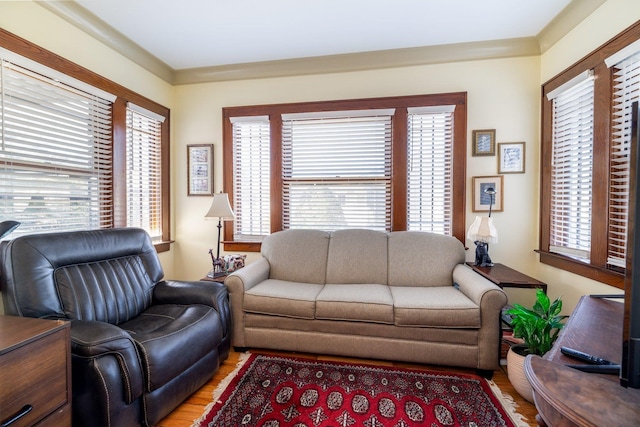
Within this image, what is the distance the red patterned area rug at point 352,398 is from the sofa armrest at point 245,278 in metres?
0.58

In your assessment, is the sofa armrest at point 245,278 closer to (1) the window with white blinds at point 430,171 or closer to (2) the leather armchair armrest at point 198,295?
(2) the leather armchair armrest at point 198,295

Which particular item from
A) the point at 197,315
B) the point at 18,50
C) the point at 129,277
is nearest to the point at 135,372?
the point at 197,315

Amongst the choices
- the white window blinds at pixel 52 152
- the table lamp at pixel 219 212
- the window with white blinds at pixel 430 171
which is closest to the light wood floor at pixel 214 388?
the table lamp at pixel 219 212

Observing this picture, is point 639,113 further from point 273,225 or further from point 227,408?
point 273,225

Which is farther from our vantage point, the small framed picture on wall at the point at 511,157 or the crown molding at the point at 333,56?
the small framed picture on wall at the point at 511,157

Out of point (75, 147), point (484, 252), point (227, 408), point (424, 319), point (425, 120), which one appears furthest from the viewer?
point (425, 120)

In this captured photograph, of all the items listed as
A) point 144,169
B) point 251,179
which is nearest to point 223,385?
point 251,179

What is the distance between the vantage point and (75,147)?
2.24 m

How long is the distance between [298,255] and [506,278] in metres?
1.82

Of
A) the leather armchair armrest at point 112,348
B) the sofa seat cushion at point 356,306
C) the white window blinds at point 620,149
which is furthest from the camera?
the sofa seat cushion at point 356,306

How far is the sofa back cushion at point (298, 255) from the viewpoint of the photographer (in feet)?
8.89

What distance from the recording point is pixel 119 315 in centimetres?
184

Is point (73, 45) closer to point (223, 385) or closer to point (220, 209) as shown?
point (220, 209)

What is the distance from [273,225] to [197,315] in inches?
58.2
